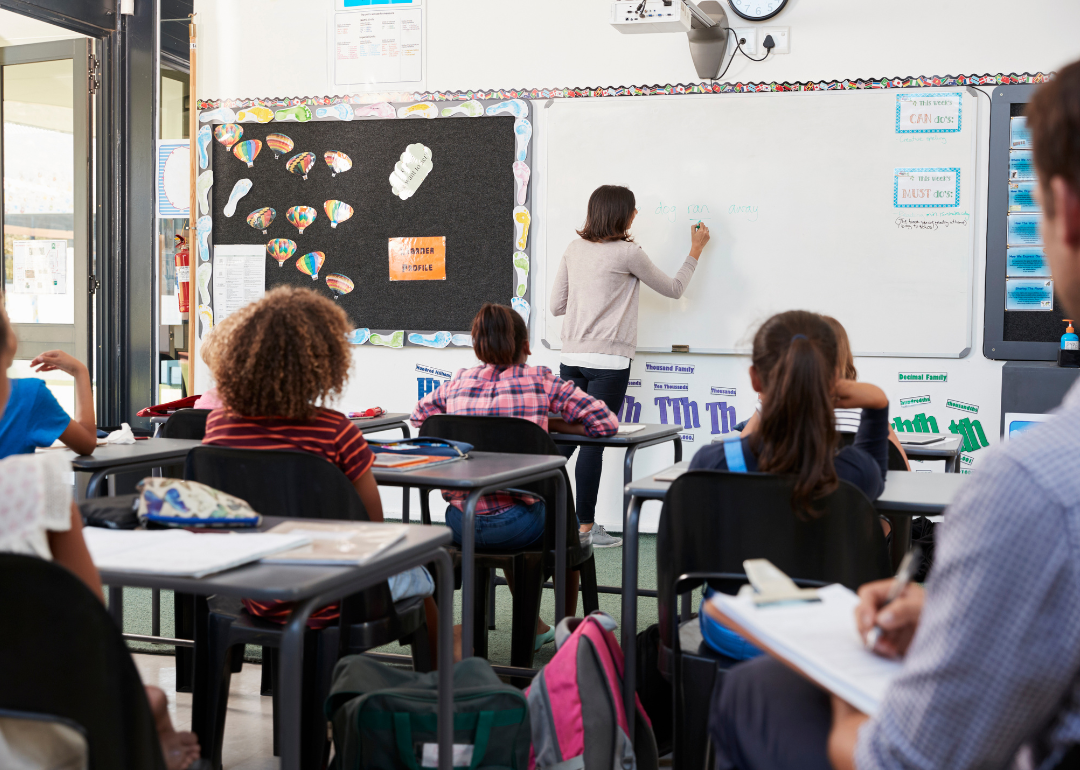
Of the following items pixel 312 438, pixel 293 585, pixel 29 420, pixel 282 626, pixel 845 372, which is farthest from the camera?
pixel 29 420

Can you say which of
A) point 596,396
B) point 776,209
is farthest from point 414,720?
point 776,209

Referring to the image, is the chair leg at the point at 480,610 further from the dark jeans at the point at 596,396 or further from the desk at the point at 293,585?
the dark jeans at the point at 596,396

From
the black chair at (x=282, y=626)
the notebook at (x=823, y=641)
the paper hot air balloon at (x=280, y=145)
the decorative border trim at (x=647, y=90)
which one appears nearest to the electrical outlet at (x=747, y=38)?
the decorative border trim at (x=647, y=90)

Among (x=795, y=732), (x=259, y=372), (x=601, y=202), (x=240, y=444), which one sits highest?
(x=601, y=202)

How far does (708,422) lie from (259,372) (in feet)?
9.73

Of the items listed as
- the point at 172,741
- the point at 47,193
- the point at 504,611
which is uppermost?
the point at 47,193

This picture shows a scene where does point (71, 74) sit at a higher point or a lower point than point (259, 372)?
higher

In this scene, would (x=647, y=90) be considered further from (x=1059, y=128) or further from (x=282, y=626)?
(x=1059, y=128)

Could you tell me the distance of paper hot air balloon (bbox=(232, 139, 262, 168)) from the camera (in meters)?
5.01

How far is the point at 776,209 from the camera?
4422 mm

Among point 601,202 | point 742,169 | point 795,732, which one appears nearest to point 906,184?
point 742,169

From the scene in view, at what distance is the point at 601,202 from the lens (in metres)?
4.27

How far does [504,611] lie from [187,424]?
1.20 m

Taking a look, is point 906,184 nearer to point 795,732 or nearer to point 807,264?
point 807,264
